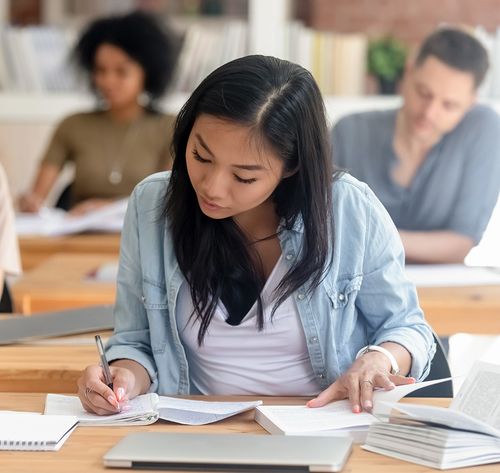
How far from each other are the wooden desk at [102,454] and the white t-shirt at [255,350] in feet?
0.74

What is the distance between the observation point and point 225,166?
1905mm

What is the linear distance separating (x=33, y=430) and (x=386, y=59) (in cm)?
412

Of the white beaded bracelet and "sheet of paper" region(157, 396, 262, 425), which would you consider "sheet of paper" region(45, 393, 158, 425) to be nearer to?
"sheet of paper" region(157, 396, 262, 425)

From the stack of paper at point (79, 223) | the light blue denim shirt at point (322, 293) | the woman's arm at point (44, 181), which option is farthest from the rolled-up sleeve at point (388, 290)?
the woman's arm at point (44, 181)

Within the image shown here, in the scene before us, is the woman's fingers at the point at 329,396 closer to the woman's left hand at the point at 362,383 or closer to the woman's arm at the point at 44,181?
the woman's left hand at the point at 362,383

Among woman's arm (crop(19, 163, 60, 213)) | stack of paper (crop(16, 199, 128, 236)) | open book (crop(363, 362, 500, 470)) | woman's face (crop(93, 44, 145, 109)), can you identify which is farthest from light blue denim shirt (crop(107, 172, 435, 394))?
woman's face (crop(93, 44, 145, 109))

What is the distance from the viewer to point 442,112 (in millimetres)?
3582

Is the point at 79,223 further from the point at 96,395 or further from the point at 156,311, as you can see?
the point at 96,395

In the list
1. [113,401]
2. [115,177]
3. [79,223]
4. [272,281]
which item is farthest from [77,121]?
[113,401]

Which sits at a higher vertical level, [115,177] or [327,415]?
[327,415]

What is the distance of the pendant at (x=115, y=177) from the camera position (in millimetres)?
4855

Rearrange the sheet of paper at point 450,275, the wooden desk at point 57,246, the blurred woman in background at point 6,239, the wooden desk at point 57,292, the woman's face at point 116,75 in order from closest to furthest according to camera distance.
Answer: the blurred woman in background at point 6,239 < the wooden desk at point 57,292 < the sheet of paper at point 450,275 < the wooden desk at point 57,246 < the woman's face at point 116,75

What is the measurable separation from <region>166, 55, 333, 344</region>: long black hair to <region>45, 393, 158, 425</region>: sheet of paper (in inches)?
8.6

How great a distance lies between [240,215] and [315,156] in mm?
217
